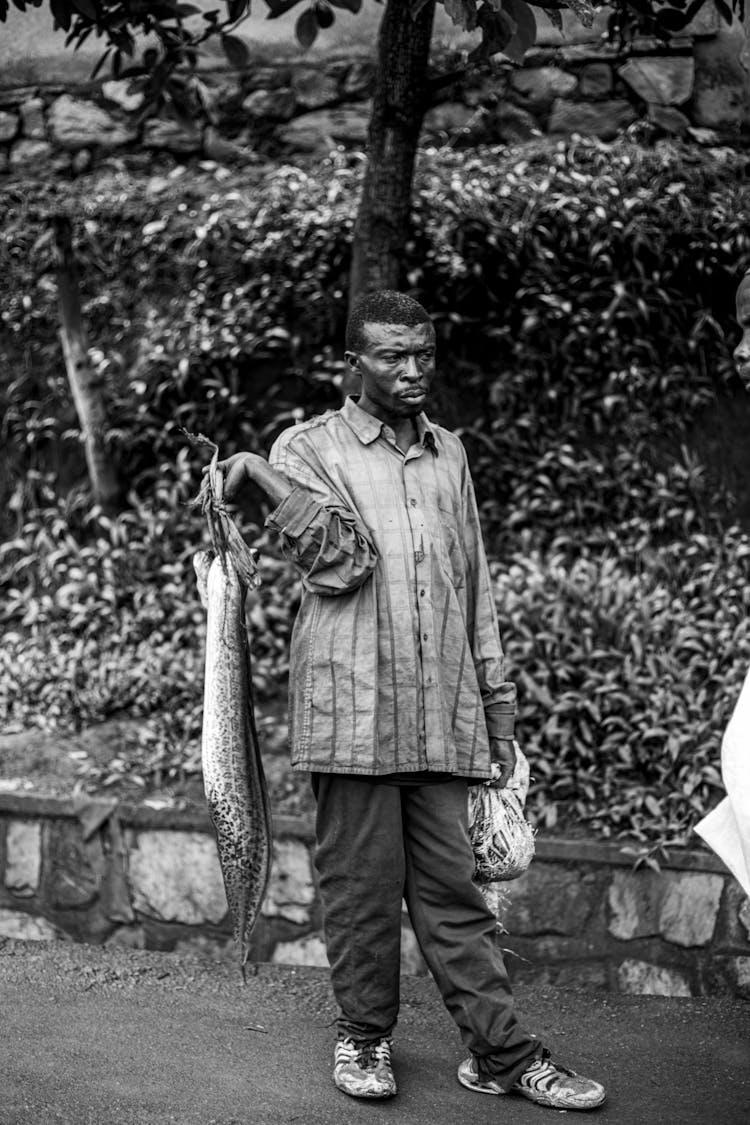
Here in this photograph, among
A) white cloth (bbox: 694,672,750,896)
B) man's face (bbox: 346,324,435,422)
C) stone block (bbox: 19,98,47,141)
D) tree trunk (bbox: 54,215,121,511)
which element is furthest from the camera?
stone block (bbox: 19,98,47,141)

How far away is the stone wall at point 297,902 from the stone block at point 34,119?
178 inches

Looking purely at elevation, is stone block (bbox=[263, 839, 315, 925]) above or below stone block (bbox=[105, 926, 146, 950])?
above

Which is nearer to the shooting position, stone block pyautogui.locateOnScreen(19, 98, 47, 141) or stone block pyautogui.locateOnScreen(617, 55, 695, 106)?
stone block pyautogui.locateOnScreen(617, 55, 695, 106)

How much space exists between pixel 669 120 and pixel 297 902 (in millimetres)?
4752

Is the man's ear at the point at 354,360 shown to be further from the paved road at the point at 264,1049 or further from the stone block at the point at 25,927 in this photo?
the stone block at the point at 25,927

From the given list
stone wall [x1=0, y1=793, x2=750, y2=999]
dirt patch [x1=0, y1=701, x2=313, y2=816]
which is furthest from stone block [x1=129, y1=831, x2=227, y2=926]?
dirt patch [x1=0, y1=701, x2=313, y2=816]

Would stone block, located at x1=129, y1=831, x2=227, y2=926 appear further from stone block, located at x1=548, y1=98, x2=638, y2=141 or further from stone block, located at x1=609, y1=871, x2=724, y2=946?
stone block, located at x1=548, y1=98, x2=638, y2=141

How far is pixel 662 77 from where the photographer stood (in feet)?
23.3

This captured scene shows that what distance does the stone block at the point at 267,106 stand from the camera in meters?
7.53

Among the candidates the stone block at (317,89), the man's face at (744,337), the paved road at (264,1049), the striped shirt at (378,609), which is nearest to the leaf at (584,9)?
the man's face at (744,337)

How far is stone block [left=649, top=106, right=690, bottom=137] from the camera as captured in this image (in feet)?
23.0

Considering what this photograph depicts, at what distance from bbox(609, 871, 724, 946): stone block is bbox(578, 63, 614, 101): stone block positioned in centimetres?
467

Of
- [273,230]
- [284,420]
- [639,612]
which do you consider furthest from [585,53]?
[639,612]

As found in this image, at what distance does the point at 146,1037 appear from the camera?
386 centimetres
